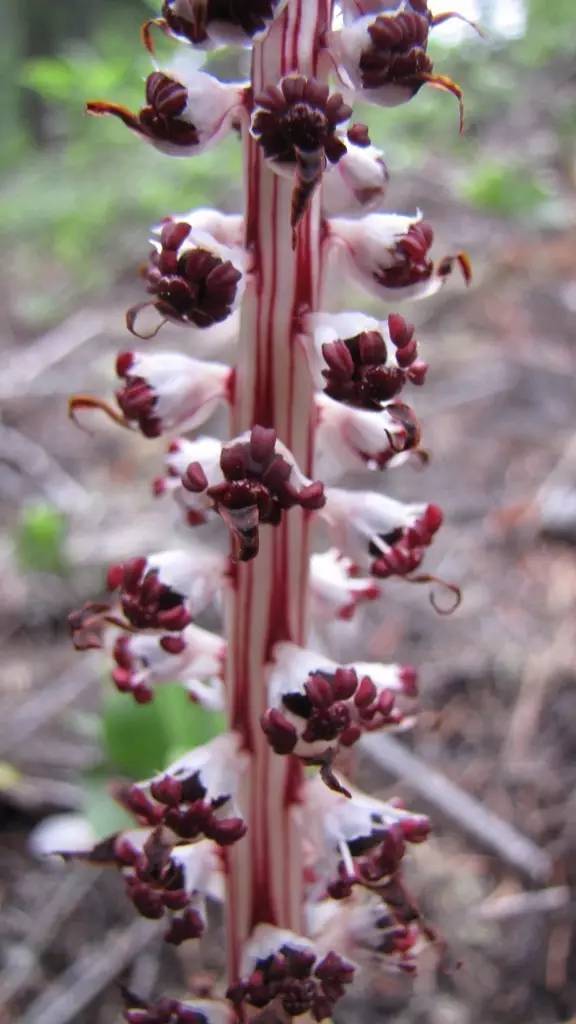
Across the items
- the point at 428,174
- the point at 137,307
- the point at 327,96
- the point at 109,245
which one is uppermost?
the point at 327,96

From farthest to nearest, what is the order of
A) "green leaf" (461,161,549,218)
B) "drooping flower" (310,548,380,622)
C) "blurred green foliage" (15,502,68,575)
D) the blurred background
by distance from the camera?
"green leaf" (461,161,549,218)
"blurred green foliage" (15,502,68,575)
the blurred background
"drooping flower" (310,548,380,622)

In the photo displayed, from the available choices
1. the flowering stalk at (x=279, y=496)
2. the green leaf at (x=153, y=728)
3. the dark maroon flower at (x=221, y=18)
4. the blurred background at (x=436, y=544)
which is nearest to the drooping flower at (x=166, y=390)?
the flowering stalk at (x=279, y=496)

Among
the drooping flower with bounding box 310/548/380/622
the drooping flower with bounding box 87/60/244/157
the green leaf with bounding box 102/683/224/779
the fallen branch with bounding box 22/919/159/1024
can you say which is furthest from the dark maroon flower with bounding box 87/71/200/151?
the fallen branch with bounding box 22/919/159/1024

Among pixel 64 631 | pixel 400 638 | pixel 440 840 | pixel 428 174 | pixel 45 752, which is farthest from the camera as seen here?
pixel 428 174

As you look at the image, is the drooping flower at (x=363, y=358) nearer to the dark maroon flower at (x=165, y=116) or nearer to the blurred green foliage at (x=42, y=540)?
the dark maroon flower at (x=165, y=116)

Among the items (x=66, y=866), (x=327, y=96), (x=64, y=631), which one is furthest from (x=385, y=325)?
(x=64, y=631)

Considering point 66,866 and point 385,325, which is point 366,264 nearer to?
point 385,325

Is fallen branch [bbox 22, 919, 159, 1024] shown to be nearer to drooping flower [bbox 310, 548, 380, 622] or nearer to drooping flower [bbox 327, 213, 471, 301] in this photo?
drooping flower [bbox 310, 548, 380, 622]

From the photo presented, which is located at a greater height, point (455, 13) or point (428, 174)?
point (455, 13)
